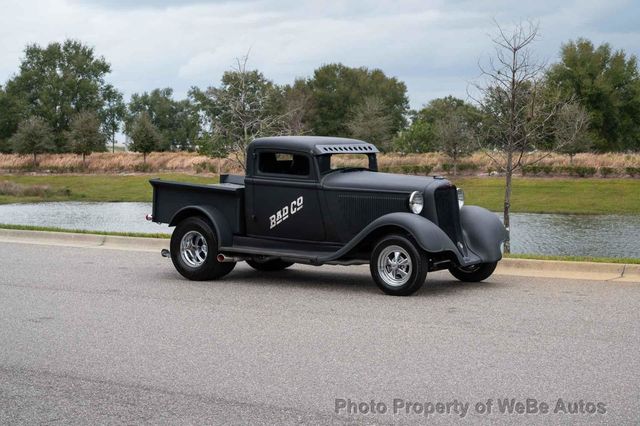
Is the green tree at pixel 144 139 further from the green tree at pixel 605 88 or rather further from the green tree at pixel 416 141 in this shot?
the green tree at pixel 605 88

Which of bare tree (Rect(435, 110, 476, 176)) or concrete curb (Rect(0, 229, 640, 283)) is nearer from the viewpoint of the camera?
concrete curb (Rect(0, 229, 640, 283))

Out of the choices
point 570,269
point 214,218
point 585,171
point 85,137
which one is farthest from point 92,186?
point 570,269

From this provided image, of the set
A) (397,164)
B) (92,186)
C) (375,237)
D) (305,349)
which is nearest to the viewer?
(305,349)

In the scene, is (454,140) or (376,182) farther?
(454,140)

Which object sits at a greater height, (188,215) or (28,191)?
(188,215)

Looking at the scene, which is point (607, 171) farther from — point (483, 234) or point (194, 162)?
point (483, 234)

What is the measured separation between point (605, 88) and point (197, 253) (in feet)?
162

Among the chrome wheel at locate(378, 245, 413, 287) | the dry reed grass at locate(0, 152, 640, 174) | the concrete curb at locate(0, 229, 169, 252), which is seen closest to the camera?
the chrome wheel at locate(378, 245, 413, 287)

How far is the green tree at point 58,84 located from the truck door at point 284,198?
81.3m

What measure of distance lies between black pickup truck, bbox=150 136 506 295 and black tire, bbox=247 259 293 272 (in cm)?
53

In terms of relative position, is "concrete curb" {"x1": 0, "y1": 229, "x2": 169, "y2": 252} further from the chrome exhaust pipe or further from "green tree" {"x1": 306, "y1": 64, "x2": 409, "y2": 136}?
"green tree" {"x1": 306, "y1": 64, "x2": 409, "y2": 136}

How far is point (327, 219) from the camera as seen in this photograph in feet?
38.9

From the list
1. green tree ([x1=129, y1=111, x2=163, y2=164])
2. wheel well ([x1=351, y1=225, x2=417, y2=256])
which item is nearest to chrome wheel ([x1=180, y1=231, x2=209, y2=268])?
wheel well ([x1=351, y1=225, x2=417, y2=256])

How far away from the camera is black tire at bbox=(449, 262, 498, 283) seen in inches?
480
